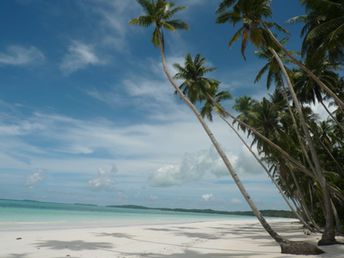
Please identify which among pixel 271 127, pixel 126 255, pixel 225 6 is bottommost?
pixel 126 255

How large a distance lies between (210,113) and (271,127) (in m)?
4.87

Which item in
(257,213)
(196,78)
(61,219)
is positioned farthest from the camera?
(61,219)

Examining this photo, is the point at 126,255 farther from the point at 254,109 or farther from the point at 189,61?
the point at 254,109

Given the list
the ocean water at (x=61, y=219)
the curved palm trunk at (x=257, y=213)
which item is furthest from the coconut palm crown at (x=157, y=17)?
the ocean water at (x=61, y=219)

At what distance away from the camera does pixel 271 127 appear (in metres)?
26.0

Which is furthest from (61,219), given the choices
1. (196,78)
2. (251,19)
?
(251,19)

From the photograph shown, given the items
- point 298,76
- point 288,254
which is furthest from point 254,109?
point 288,254

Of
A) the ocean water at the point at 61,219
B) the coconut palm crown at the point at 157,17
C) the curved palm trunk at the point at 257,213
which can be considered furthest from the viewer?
the ocean water at the point at 61,219

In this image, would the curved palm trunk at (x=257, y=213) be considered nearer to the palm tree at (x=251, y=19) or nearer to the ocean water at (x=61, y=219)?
the palm tree at (x=251, y=19)

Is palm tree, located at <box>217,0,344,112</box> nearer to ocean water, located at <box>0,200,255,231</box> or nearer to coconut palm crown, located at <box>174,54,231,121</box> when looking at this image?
coconut palm crown, located at <box>174,54,231,121</box>

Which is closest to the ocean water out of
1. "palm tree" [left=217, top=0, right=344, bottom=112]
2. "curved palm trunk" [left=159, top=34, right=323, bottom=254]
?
"curved palm trunk" [left=159, top=34, right=323, bottom=254]

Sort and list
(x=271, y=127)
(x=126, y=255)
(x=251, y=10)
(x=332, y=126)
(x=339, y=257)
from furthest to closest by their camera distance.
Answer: (x=332, y=126), (x=271, y=127), (x=251, y=10), (x=126, y=255), (x=339, y=257)

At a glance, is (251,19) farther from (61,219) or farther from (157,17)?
(61,219)

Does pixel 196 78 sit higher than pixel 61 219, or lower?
higher
